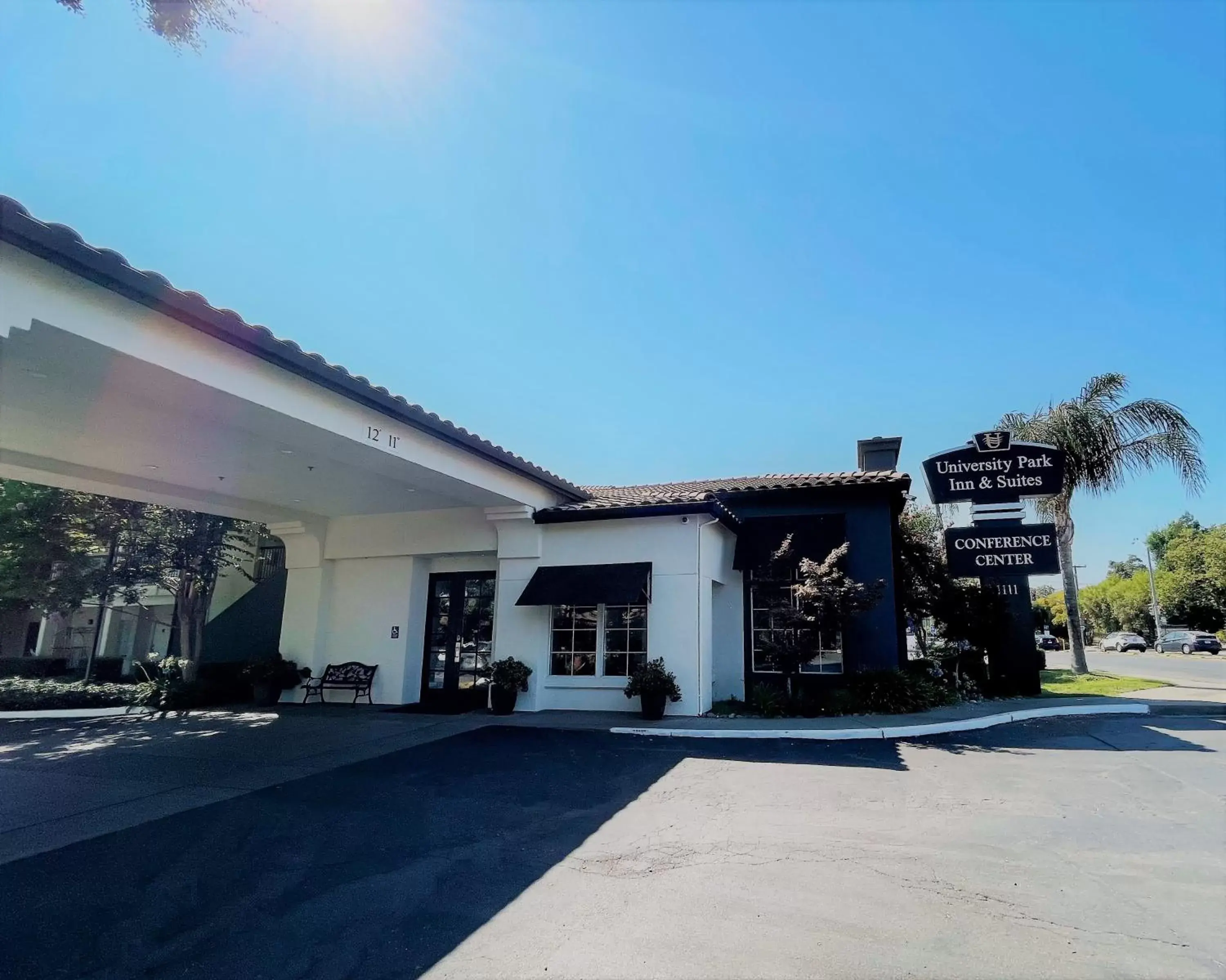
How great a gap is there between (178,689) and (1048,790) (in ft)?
50.9

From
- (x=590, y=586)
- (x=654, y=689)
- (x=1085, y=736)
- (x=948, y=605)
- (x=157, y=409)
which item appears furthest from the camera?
(x=948, y=605)

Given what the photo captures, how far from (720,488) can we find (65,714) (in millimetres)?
14391

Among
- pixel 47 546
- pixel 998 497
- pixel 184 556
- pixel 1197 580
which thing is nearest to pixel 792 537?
pixel 998 497

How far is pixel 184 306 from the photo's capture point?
20.2 feet

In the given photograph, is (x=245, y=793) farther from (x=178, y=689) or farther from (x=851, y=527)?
(x=851, y=527)

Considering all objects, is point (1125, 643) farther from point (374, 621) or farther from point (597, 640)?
point (374, 621)

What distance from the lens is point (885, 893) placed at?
4418 mm

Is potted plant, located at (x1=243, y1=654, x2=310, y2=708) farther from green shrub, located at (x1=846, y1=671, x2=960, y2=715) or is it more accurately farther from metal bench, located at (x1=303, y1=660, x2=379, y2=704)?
green shrub, located at (x1=846, y1=671, x2=960, y2=715)

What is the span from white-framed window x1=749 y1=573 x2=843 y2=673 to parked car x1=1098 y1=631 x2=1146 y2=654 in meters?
48.7

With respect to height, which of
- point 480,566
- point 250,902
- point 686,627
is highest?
point 480,566

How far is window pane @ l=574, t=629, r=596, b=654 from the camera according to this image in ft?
43.0

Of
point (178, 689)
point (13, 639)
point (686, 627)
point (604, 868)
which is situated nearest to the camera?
point (604, 868)

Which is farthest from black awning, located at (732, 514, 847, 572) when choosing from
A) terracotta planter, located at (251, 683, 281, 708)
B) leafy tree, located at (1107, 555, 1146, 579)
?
leafy tree, located at (1107, 555, 1146, 579)

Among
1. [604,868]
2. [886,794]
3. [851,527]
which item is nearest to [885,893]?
[604,868]
